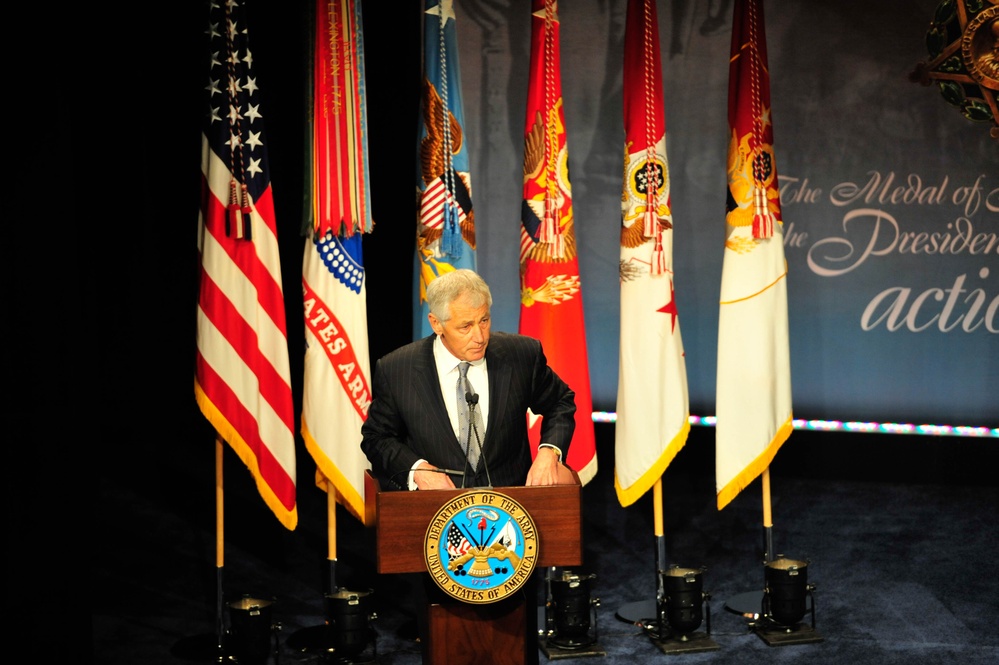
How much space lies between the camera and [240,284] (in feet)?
Answer: 13.4

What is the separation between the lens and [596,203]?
5.70 metres

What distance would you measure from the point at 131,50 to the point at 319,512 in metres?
2.16

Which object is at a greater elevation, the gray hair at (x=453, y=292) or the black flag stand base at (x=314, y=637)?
the gray hair at (x=453, y=292)

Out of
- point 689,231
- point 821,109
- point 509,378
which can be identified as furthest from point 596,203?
point 509,378

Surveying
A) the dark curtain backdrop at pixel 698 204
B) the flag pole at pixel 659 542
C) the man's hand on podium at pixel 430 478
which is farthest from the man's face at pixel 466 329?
the dark curtain backdrop at pixel 698 204

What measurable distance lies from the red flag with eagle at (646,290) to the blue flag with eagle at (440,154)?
1.95 feet

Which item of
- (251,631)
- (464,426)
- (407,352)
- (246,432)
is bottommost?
(251,631)

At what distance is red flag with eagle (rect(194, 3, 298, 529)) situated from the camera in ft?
13.1

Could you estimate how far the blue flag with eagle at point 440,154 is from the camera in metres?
4.21

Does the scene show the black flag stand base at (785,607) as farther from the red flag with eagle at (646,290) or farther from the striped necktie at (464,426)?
the striped necktie at (464,426)

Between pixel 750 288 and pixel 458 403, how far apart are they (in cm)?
167

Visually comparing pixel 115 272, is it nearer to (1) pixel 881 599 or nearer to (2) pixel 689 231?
(2) pixel 689 231

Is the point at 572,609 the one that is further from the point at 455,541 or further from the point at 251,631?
the point at 455,541

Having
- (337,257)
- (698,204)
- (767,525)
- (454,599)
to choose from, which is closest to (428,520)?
(454,599)
